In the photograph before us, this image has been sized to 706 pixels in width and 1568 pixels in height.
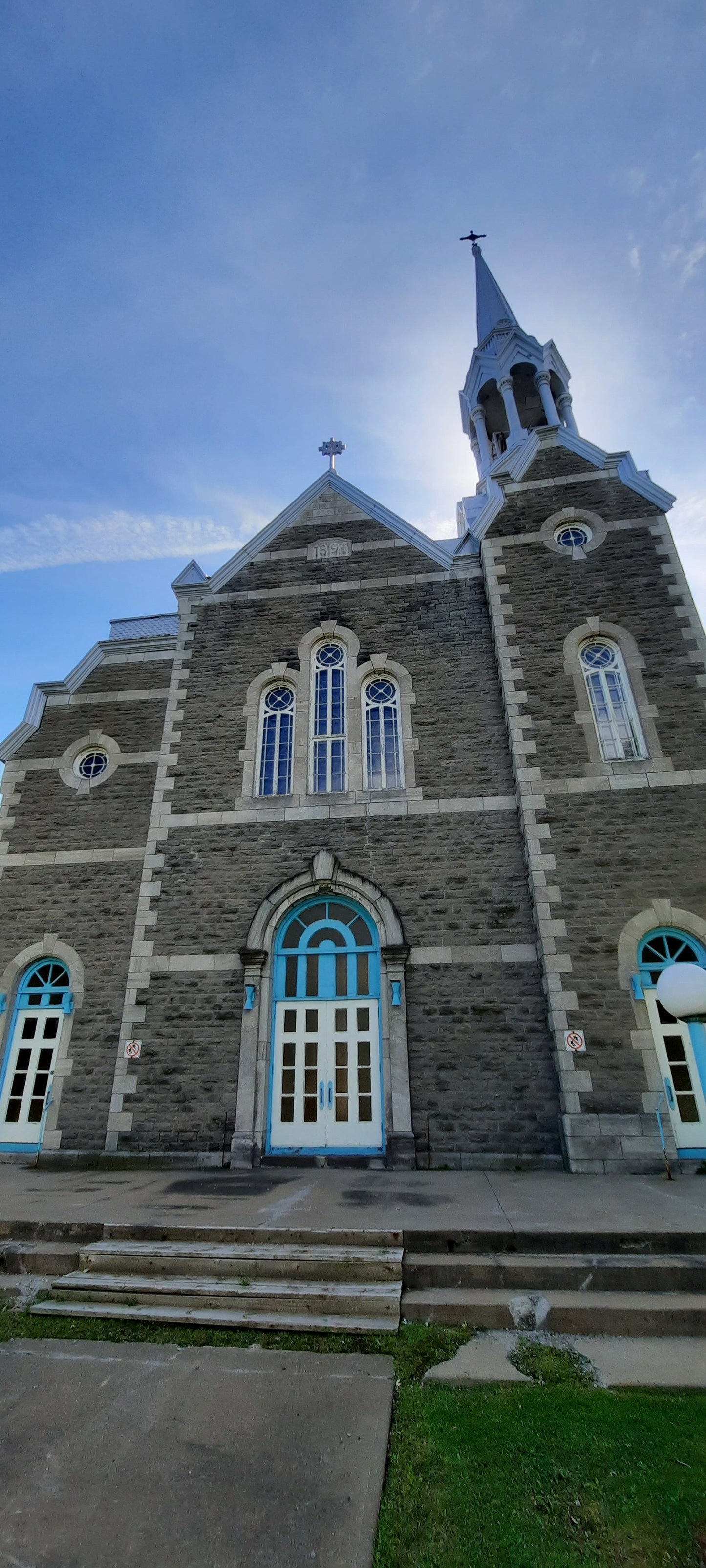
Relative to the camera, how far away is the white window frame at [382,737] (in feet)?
37.1

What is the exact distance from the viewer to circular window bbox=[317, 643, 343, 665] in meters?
12.6

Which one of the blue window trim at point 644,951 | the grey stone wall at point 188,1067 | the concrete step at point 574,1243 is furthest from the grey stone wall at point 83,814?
the concrete step at point 574,1243

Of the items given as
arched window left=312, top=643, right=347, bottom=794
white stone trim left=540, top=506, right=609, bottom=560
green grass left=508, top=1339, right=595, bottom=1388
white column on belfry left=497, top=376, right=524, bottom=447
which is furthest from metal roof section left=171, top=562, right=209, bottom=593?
green grass left=508, top=1339, right=595, bottom=1388

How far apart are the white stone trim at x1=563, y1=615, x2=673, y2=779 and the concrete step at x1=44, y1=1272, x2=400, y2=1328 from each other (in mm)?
7750

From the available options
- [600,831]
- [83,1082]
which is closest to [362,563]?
[600,831]

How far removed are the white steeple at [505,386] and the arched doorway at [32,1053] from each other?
16557 millimetres

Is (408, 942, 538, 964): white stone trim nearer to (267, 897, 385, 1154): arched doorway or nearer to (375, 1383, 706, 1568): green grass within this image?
(267, 897, 385, 1154): arched doorway

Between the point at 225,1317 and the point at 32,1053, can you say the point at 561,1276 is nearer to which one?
the point at 225,1317

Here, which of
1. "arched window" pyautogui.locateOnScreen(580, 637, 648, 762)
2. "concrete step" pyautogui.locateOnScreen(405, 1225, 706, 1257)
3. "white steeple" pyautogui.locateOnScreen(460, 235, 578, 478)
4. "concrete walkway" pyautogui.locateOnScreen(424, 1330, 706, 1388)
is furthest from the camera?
"white steeple" pyautogui.locateOnScreen(460, 235, 578, 478)

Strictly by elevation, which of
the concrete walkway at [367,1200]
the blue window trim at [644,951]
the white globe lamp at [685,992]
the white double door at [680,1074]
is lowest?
the concrete walkway at [367,1200]

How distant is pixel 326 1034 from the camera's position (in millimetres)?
9984

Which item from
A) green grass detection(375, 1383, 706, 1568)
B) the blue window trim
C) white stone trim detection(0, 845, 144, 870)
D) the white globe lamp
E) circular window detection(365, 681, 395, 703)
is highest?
circular window detection(365, 681, 395, 703)

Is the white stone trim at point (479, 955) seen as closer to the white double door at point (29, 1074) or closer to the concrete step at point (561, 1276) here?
the concrete step at point (561, 1276)

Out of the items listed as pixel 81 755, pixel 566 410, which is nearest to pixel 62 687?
pixel 81 755
